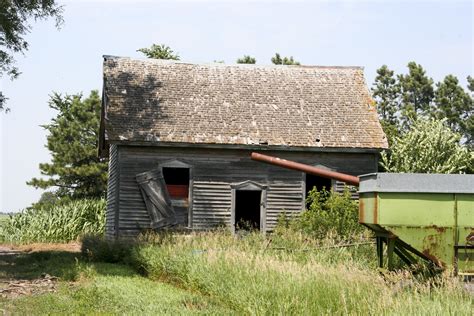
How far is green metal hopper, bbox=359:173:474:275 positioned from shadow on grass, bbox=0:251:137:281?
650cm

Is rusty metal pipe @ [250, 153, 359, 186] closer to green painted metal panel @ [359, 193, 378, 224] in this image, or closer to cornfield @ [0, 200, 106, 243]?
green painted metal panel @ [359, 193, 378, 224]

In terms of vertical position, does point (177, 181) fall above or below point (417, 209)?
above

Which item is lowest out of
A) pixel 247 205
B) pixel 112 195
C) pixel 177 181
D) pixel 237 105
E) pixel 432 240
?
pixel 432 240

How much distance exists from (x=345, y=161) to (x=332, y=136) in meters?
0.97

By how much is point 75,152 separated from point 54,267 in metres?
23.4

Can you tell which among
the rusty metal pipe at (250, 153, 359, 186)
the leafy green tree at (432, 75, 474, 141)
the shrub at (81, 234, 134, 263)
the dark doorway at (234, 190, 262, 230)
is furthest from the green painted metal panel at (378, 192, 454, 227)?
the leafy green tree at (432, 75, 474, 141)

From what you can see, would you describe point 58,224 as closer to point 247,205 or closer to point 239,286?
point 247,205

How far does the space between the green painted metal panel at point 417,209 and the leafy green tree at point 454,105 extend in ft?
126

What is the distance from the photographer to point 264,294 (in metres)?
10.3

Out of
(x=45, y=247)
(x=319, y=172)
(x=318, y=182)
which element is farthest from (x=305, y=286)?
(x=45, y=247)

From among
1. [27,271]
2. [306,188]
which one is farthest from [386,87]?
[27,271]

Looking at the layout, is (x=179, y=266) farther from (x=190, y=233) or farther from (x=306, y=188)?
(x=306, y=188)

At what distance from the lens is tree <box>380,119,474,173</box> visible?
28.7 metres

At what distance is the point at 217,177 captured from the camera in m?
23.7
